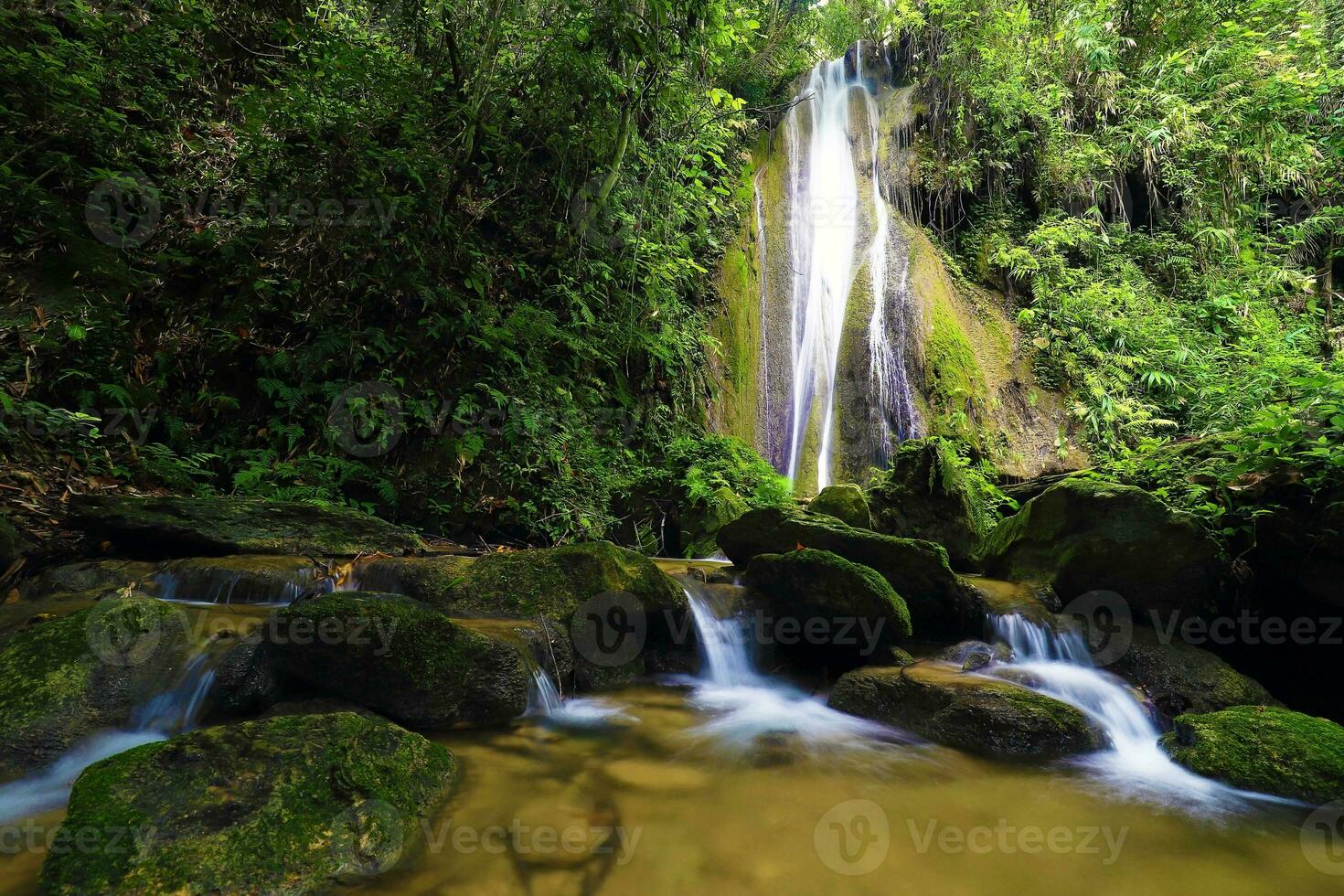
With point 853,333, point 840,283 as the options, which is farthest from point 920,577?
point 840,283

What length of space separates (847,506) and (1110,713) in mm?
3066

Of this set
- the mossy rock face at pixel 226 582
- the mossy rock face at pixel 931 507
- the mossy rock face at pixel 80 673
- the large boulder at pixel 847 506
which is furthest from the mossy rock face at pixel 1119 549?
the mossy rock face at pixel 80 673

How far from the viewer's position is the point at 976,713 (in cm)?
339

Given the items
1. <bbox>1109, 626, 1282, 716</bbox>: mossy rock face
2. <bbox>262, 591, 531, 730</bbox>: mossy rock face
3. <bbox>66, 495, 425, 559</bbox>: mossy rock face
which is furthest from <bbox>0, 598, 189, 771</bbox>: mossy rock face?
<bbox>1109, 626, 1282, 716</bbox>: mossy rock face

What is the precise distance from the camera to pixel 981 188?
13.3m

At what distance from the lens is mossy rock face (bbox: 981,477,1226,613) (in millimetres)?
4730

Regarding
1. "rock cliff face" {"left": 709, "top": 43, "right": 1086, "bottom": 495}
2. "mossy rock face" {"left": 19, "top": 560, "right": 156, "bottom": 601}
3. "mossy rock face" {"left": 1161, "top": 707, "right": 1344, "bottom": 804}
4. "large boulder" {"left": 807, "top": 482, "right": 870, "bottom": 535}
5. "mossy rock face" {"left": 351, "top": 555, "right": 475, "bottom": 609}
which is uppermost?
"rock cliff face" {"left": 709, "top": 43, "right": 1086, "bottom": 495}

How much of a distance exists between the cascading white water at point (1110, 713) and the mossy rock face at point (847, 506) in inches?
71.9

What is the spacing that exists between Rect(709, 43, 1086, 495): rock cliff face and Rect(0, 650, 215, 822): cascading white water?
7.73 m

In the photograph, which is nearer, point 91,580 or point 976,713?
point 976,713

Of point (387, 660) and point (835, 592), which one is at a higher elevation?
point (835, 592)

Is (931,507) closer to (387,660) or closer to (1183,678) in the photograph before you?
(1183,678)

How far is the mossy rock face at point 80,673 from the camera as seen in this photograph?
256 cm

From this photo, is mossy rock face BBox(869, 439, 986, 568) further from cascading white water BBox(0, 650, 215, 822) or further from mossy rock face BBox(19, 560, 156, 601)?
mossy rock face BBox(19, 560, 156, 601)
